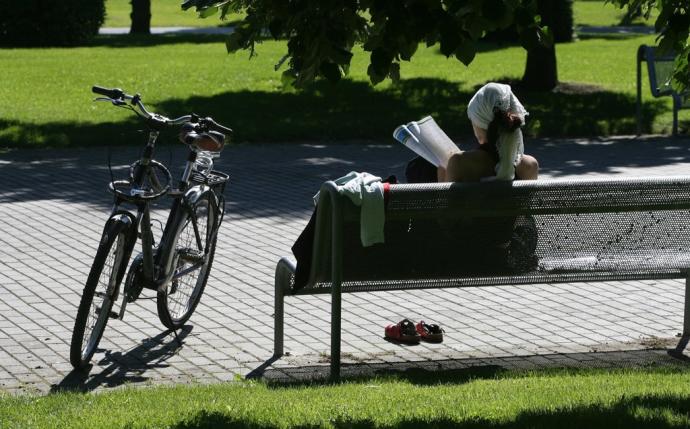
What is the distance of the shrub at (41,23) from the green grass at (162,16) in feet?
36.5

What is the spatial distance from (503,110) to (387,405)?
2050mm

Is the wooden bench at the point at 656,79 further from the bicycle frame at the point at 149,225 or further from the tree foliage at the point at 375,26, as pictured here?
the tree foliage at the point at 375,26

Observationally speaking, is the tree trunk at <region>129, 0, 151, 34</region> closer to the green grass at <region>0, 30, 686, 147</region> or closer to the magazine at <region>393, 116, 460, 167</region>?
the green grass at <region>0, 30, 686, 147</region>

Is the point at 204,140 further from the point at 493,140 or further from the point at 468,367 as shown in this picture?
the point at 468,367

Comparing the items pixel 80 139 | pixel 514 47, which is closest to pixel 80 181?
pixel 80 139

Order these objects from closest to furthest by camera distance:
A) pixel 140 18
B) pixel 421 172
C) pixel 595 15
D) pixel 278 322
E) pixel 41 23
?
1. pixel 278 322
2. pixel 421 172
3. pixel 41 23
4. pixel 140 18
5. pixel 595 15

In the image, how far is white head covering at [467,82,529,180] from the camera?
21.2 feet

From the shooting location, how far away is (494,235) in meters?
6.27

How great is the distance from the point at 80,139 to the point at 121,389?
9571 mm

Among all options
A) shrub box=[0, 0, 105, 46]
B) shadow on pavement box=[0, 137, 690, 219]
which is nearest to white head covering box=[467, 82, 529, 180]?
shadow on pavement box=[0, 137, 690, 219]

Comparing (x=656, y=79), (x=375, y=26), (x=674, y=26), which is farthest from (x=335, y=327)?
(x=656, y=79)

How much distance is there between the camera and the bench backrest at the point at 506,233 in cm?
602

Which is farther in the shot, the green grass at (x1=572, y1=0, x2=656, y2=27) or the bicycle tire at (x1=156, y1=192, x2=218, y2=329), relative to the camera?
the green grass at (x1=572, y1=0, x2=656, y2=27)

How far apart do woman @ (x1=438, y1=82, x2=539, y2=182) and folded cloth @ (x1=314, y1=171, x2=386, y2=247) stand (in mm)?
710
